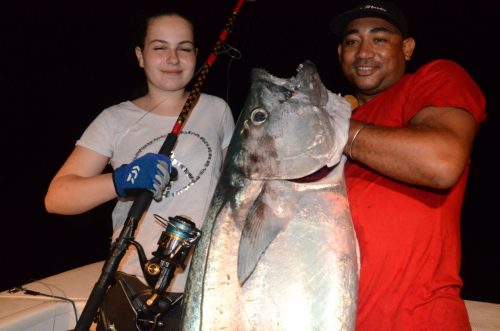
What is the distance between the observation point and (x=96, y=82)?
20.6 m

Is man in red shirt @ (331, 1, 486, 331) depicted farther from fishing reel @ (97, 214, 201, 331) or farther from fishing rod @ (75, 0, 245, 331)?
fishing rod @ (75, 0, 245, 331)

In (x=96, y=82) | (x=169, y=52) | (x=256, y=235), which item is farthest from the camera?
(x=96, y=82)

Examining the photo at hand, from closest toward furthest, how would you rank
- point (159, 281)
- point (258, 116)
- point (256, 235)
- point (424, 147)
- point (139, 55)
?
point (424, 147) < point (256, 235) < point (258, 116) < point (159, 281) < point (139, 55)

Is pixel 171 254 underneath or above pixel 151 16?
underneath

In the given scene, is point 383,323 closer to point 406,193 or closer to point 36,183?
point 406,193

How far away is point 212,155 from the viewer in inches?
98.9

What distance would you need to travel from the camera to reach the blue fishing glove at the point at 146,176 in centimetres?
213

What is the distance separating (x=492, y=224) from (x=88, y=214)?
618 inches

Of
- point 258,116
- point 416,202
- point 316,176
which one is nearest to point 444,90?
point 416,202

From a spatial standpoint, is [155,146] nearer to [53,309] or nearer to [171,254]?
[171,254]

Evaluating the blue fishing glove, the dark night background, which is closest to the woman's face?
the blue fishing glove

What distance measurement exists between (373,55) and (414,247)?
1.14m

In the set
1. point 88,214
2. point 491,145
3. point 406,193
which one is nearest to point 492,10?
point 491,145

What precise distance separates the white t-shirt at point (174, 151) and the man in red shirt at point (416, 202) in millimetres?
972
